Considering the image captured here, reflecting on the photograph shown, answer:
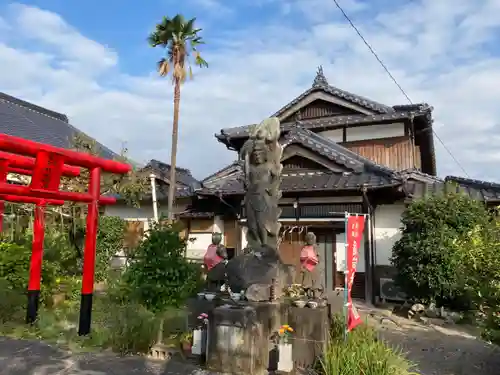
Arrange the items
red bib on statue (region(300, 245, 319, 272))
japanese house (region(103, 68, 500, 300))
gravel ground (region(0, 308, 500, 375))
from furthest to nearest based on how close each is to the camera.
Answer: japanese house (region(103, 68, 500, 300)) < red bib on statue (region(300, 245, 319, 272)) < gravel ground (region(0, 308, 500, 375))

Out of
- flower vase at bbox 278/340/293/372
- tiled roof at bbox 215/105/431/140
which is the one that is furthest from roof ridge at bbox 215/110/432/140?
flower vase at bbox 278/340/293/372

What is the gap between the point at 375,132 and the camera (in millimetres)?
17328

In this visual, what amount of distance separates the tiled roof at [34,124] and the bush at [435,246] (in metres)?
15.6

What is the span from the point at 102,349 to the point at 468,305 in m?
9.42

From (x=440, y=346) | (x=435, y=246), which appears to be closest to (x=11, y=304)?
(x=440, y=346)

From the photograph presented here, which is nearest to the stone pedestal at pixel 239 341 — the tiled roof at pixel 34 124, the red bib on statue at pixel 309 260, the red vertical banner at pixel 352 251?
the red vertical banner at pixel 352 251

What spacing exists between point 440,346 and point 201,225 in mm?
10971

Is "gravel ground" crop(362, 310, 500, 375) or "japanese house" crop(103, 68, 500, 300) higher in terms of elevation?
"japanese house" crop(103, 68, 500, 300)

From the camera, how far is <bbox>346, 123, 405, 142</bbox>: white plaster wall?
1686cm

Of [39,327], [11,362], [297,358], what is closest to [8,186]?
[11,362]

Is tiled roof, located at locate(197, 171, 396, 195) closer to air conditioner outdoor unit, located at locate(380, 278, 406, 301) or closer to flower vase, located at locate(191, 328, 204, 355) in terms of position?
air conditioner outdoor unit, located at locate(380, 278, 406, 301)

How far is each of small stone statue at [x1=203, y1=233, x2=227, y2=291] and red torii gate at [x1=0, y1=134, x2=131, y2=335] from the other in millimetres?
2441

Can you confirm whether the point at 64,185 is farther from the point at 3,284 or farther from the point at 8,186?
the point at 8,186

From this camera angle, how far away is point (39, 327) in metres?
8.40
